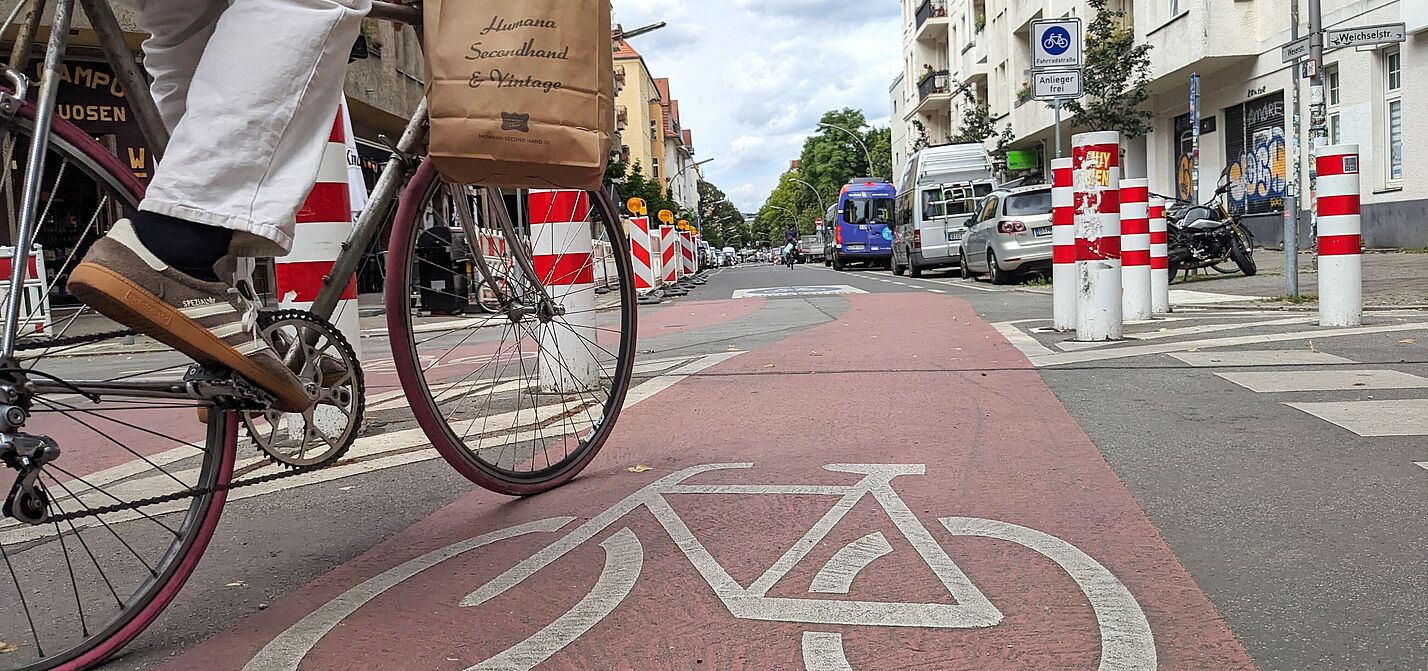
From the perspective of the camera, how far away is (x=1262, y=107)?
28.0 meters

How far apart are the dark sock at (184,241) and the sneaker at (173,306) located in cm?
2

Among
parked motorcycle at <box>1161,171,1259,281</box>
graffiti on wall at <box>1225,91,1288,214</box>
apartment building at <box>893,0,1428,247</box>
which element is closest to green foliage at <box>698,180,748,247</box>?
apartment building at <box>893,0,1428,247</box>

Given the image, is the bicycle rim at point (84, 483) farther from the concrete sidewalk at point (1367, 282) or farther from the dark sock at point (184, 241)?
the concrete sidewalk at point (1367, 282)

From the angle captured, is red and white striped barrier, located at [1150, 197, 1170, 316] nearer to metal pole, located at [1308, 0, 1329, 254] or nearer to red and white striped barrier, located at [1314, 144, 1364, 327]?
metal pole, located at [1308, 0, 1329, 254]

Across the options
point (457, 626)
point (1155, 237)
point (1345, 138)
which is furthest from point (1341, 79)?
point (457, 626)

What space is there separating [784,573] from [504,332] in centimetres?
154

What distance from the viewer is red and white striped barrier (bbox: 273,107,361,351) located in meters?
4.78

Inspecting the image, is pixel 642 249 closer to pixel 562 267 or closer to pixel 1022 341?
pixel 1022 341

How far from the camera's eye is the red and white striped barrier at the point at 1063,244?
345 inches

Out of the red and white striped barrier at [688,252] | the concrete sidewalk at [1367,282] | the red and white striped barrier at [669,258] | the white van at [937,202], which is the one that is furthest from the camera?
the red and white striped barrier at [688,252]

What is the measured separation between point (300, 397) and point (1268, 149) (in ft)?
93.4

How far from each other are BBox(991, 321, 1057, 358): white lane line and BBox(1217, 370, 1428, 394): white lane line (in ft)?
4.94

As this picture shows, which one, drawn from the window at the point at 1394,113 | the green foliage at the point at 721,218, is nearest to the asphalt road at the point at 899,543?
the window at the point at 1394,113

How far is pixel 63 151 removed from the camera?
2506 mm
